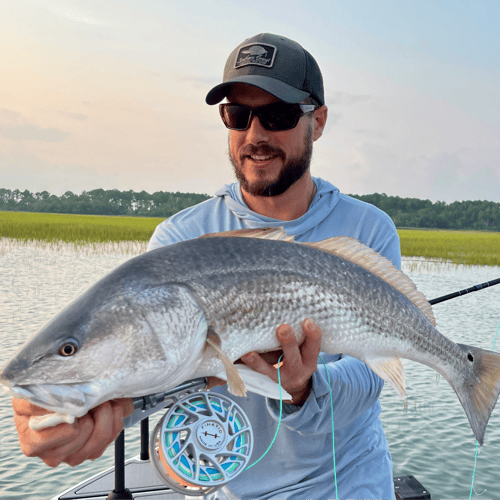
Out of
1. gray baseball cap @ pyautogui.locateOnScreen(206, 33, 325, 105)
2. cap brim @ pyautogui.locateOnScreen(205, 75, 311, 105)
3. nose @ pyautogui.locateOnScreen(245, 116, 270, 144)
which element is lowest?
nose @ pyautogui.locateOnScreen(245, 116, 270, 144)

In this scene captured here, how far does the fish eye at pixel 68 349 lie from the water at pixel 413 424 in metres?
5.16

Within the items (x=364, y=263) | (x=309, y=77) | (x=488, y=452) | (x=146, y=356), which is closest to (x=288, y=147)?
(x=309, y=77)

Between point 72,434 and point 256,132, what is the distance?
1965mm

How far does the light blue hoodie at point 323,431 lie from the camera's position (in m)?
2.61

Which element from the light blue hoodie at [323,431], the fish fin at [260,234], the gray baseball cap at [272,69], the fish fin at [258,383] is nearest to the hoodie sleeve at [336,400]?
the light blue hoodie at [323,431]

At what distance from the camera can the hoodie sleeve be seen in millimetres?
2541

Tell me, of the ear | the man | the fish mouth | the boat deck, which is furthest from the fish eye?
the boat deck

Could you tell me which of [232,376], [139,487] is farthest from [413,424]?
[232,376]

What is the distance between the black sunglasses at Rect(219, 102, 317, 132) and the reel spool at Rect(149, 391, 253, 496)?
1.60 m

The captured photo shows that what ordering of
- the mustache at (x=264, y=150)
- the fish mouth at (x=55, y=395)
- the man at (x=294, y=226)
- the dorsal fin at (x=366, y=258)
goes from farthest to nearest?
the mustache at (x=264, y=150), the man at (x=294, y=226), the dorsal fin at (x=366, y=258), the fish mouth at (x=55, y=395)

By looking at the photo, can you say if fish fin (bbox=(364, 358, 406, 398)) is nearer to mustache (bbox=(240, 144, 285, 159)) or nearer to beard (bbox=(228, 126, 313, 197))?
beard (bbox=(228, 126, 313, 197))

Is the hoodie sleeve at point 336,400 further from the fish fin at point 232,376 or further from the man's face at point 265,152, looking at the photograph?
the man's face at point 265,152

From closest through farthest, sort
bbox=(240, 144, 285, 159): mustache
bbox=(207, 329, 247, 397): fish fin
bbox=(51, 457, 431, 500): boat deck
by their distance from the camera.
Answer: bbox=(207, 329, 247, 397): fish fin
bbox=(240, 144, 285, 159): mustache
bbox=(51, 457, 431, 500): boat deck

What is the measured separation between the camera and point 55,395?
1.76 m
